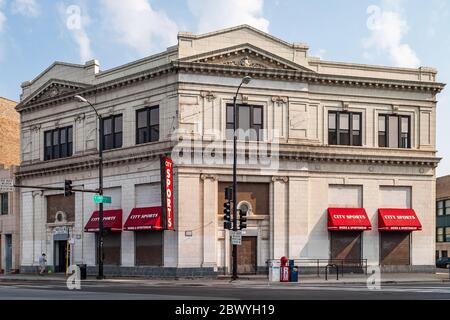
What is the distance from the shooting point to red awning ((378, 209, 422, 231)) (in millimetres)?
45688

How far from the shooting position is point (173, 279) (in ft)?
137

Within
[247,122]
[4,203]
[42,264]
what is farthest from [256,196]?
[4,203]

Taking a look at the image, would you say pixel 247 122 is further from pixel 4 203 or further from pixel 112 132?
pixel 4 203

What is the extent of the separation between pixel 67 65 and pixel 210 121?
13.8 m

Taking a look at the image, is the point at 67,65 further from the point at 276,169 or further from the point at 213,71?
the point at 276,169

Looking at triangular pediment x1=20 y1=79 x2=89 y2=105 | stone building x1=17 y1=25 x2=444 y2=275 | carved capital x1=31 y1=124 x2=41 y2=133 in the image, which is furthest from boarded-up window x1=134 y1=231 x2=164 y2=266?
carved capital x1=31 y1=124 x2=41 y2=133

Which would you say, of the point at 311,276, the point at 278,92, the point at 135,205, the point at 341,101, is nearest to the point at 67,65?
the point at 135,205

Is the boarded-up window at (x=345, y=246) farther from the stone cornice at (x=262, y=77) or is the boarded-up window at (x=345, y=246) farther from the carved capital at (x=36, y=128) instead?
the carved capital at (x=36, y=128)

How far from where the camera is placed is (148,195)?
44.6m

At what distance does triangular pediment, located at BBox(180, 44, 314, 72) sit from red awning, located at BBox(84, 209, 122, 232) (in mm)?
11410

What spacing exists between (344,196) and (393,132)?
5.73m

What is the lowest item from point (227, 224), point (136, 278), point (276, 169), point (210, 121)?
point (136, 278)

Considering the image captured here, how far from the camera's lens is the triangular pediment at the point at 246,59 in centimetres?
4306

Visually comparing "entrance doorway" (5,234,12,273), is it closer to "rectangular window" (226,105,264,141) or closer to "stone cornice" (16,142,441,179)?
"stone cornice" (16,142,441,179)
